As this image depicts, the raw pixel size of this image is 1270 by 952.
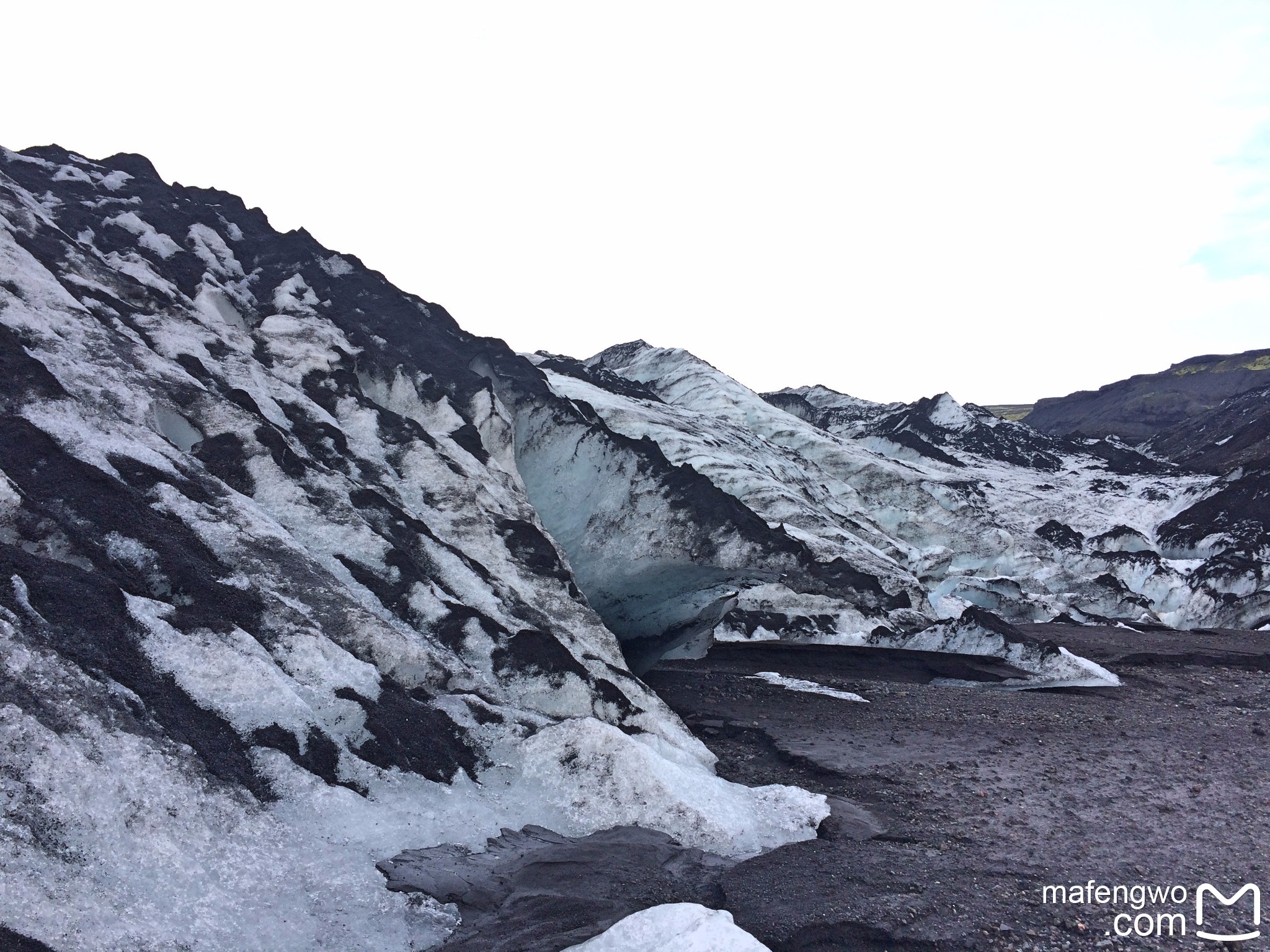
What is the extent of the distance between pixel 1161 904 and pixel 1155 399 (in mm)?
164664

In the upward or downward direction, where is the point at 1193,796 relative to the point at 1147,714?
downward

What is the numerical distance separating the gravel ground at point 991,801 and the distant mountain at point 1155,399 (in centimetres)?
11659

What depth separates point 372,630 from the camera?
14.7m

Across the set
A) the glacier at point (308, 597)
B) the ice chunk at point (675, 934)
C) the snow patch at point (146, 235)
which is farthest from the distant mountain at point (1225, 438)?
the snow patch at point (146, 235)

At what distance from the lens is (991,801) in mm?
15742

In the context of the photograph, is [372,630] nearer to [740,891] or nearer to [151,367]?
[740,891]

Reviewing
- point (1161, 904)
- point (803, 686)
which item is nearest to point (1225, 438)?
point (803, 686)

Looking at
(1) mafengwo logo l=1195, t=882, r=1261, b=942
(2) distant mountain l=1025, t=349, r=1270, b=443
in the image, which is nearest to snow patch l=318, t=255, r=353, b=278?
(1) mafengwo logo l=1195, t=882, r=1261, b=942

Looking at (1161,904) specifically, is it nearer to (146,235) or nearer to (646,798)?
(646,798)

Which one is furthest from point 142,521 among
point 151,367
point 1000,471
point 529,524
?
point 1000,471

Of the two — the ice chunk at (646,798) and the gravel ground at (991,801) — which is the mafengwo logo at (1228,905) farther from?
the ice chunk at (646,798)

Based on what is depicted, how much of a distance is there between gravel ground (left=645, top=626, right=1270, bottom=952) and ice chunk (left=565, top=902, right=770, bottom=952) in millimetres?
1527

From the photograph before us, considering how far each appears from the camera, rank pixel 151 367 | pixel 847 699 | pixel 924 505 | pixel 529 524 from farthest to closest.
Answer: pixel 924 505 < pixel 847 699 < pixel 529 524 < pixel 151 367

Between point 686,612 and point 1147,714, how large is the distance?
14.9 metres
